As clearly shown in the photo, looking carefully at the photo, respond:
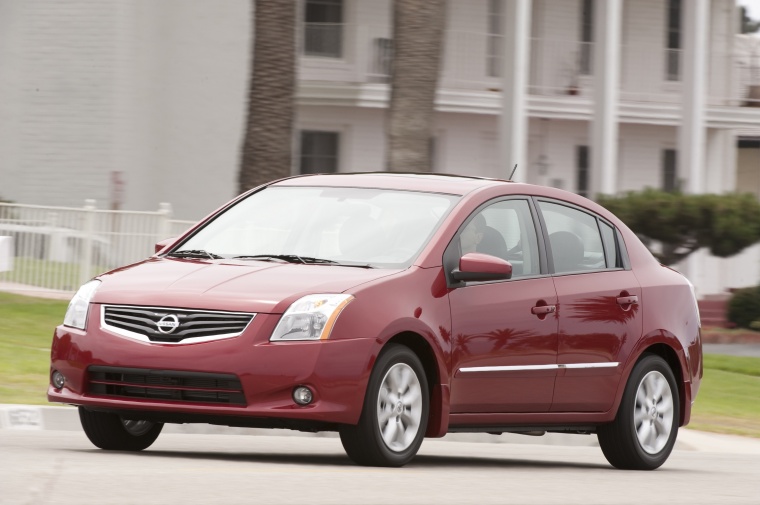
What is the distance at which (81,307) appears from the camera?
851 cm

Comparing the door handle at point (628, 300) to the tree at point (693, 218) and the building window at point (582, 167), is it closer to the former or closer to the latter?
the tree at point (693, 218)

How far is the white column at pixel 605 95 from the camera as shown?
29.0 meters

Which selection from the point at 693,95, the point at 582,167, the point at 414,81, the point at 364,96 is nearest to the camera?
the point at 414,81

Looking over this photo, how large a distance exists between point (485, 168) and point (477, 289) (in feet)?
77.4

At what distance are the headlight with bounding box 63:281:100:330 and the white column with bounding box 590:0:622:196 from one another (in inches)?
826

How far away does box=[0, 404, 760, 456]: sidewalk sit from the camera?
10.8 m

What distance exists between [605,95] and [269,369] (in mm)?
21823

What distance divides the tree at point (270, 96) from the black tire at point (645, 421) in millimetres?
9799

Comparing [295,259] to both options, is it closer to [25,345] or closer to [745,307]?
[25,345]

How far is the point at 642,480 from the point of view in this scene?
927 centimetres

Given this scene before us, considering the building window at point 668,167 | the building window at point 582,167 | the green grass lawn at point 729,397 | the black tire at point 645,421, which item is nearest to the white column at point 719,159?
the building window at point 668,167

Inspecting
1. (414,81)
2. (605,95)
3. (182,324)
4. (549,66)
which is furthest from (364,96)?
(182,324)

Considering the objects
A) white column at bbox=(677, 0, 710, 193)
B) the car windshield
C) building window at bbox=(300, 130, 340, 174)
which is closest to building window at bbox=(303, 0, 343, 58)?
building window at bbox=(300, 130, 340, 174)

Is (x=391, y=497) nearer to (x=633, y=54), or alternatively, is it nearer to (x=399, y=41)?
(x=399, y=41)
